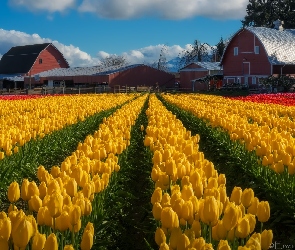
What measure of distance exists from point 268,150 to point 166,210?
3.22 m

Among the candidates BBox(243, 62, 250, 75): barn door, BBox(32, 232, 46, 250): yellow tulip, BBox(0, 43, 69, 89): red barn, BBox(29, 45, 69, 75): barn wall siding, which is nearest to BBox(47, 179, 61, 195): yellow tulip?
BBox(32, 232, 46, 250): yellow tulip

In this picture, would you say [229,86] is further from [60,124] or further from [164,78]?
[60,124]

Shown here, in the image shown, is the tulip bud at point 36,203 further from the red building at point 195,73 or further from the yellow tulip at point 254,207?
the red building at point 195,73

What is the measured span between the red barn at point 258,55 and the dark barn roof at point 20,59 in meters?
31.7

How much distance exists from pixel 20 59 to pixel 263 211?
75.7 meters

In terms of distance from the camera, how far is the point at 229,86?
48.4 meters

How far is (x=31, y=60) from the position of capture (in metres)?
72.7

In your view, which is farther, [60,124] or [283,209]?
[60,124]

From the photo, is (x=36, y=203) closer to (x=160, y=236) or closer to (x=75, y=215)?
(x=75, y=215)

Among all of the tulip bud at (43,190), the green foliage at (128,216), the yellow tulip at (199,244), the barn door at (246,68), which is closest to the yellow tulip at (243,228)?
the yellow tulip at (199,244)

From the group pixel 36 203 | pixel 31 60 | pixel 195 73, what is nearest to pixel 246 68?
pixel 195 73

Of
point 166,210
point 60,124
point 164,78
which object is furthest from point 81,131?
point 164,78

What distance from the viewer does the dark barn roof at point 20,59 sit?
72688 millimetres

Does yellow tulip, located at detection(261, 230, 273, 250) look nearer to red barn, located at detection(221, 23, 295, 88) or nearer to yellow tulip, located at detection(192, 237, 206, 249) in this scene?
yellow tulip, located at detection(192, 237, 206, 249)
